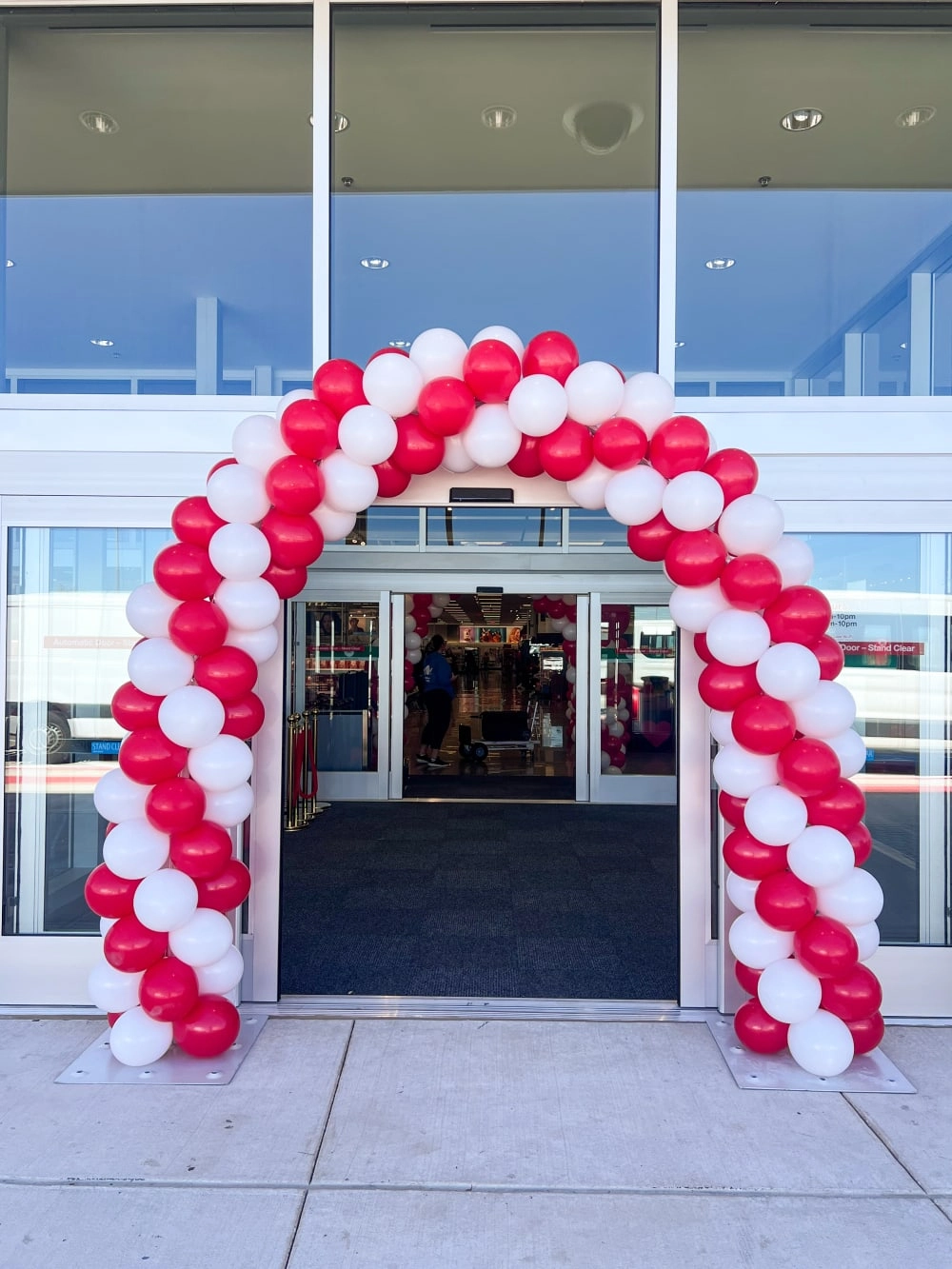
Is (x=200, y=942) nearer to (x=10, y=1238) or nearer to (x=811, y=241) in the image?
(x=10, y=1238)

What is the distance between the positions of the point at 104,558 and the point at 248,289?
1.42 metres

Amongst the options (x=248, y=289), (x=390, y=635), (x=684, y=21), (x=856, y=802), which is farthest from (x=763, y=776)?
(x=390, y=635)

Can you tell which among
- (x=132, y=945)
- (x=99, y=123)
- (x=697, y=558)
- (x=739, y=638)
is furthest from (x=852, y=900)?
(x=99, y=123)

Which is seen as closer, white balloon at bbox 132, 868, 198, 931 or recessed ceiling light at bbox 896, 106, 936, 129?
white balloon at bbox 132, 868, 198, 931

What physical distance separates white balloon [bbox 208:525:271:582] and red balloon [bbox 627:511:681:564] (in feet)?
4.33

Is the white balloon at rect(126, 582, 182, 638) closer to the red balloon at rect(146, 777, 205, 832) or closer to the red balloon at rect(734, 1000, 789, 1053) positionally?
the red balloon at rect(146, 777, 205, 832)

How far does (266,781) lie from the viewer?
3529 mm

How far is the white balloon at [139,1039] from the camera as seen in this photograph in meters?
2.94

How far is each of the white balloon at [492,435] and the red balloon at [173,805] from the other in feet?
5.12

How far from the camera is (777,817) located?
287 cm

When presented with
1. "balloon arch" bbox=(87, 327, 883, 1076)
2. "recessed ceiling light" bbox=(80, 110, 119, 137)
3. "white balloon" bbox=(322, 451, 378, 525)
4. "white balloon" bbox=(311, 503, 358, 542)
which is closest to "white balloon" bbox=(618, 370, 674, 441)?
"balloon arch" bbox=(87, 327, 883, 1076)

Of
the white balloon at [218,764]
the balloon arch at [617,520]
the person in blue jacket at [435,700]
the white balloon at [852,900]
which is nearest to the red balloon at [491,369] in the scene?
the balloon arch at [617,520]

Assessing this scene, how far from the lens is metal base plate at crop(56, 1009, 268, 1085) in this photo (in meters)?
2.89

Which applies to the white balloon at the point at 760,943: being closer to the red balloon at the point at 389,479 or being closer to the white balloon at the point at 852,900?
the white balloon at the point at 852,900
